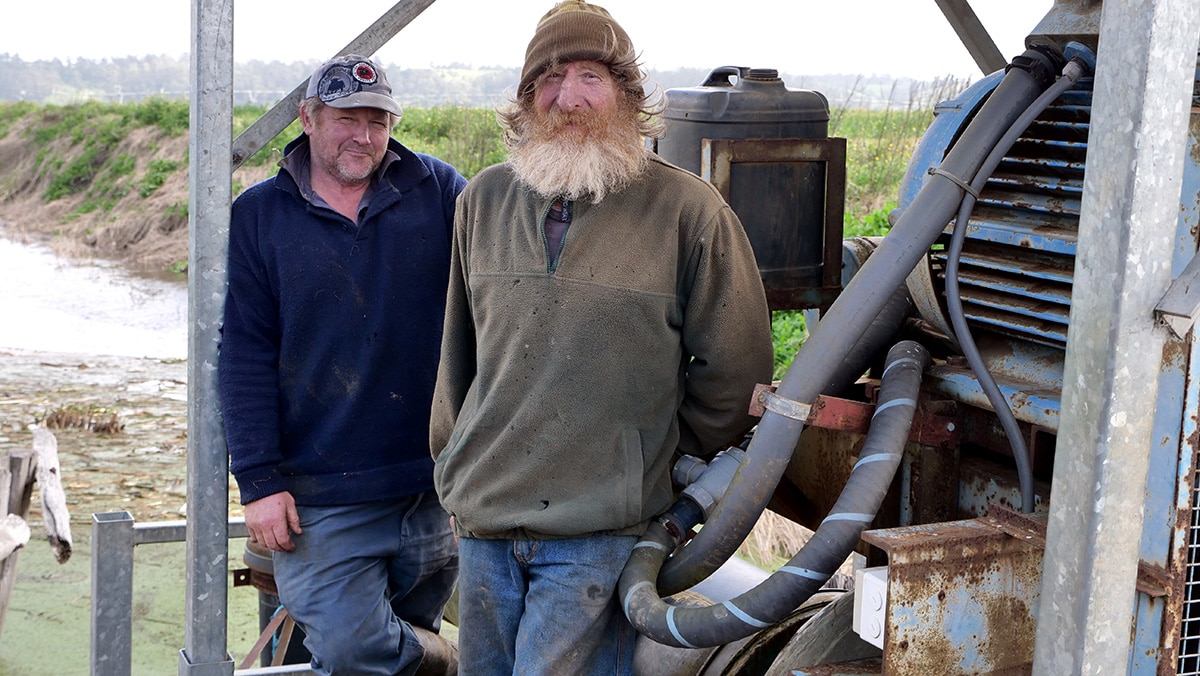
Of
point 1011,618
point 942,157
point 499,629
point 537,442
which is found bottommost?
point 499,629

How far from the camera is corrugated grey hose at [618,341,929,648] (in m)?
2.26

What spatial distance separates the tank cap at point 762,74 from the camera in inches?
129

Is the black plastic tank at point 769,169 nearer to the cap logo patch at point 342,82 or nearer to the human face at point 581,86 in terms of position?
the human face at point 581,86

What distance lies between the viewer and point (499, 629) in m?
2.69

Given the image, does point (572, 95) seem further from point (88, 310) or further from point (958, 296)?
point (88, 310)

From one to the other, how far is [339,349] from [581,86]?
103 cm

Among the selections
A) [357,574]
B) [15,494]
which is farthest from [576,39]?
[15,494]

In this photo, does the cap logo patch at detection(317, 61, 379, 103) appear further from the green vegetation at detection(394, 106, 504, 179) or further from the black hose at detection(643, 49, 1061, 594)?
the green vegetation at detection(394, 106, 504, 179)

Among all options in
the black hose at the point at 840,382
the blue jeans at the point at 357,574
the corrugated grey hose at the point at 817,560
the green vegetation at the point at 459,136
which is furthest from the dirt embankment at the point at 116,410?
the corrugated grey hose at the point at 817,560

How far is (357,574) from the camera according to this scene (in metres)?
3.32

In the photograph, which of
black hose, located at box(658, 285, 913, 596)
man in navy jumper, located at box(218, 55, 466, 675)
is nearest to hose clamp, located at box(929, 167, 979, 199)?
black hose, located at box(658, 285, 913, 596)

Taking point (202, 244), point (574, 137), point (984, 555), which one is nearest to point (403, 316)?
point (202, 244)

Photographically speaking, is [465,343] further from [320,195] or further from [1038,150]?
[1038,150]

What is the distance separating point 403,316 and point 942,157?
1465mm
